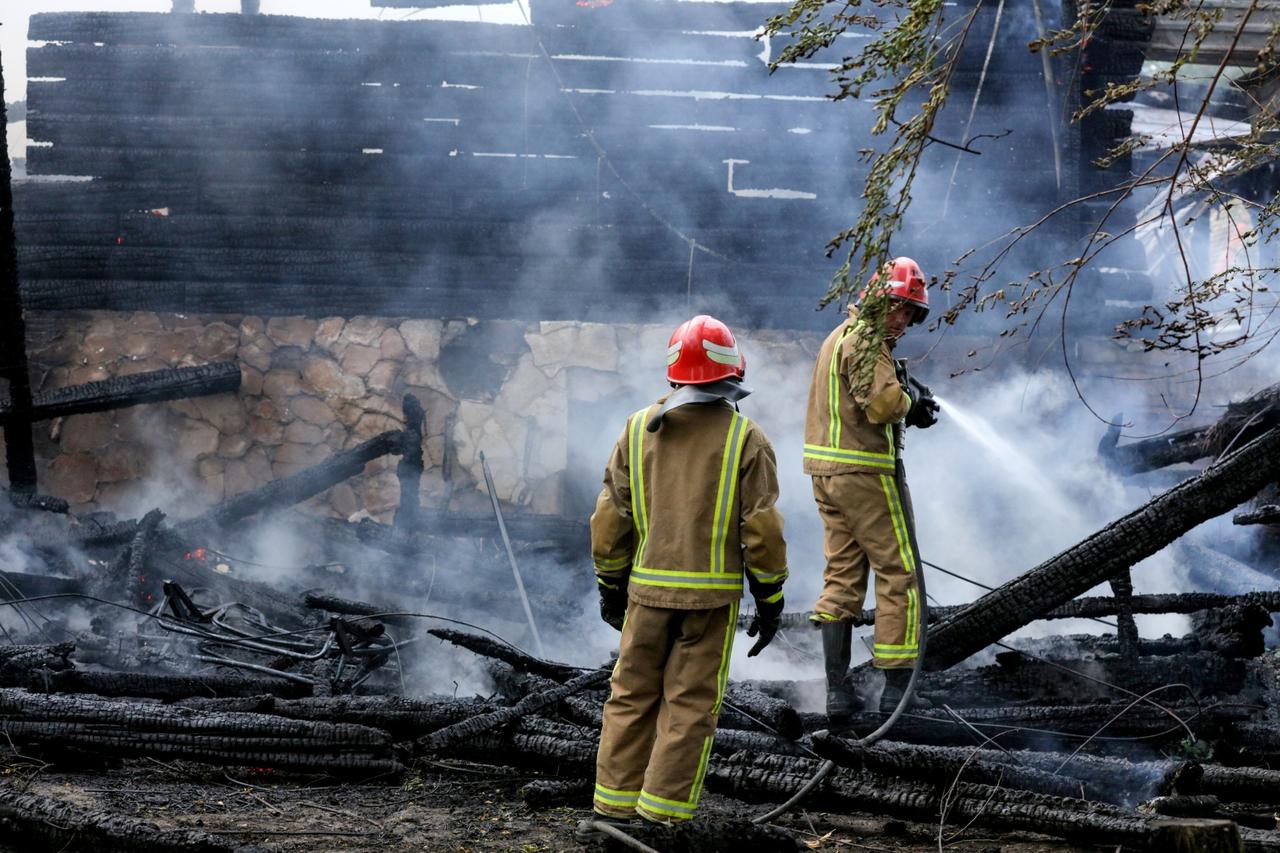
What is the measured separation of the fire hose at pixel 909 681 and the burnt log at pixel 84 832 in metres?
2.14

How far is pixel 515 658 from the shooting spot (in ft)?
22.4

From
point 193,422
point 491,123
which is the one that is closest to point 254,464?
point 193,422

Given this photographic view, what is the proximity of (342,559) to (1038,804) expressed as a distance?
7100 mm

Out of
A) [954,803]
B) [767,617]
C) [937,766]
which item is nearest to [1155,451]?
[937,766]

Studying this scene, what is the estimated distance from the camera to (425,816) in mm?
5273

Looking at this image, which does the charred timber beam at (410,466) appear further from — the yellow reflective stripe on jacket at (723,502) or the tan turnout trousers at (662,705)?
the yellow reflective stripe on jacket at (723,502)

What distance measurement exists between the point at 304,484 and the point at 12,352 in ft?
8.53

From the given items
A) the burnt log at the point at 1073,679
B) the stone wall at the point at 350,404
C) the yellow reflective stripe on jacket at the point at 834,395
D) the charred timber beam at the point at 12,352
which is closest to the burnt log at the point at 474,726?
the yellow reflective stripe on jacket at the point at 834,395

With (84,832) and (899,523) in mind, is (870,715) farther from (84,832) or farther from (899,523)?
(84,832)

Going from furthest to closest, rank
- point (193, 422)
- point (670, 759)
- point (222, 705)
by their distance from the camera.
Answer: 1. point (193, 422)
2. point (222, 705)
3. point (670, 759)

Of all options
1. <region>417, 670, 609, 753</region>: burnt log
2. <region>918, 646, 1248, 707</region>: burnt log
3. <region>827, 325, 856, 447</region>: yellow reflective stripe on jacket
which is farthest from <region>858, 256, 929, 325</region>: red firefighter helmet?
<region>417, 670, 609, 753</region>: burnt log

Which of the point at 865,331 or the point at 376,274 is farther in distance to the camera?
the point at 376,274

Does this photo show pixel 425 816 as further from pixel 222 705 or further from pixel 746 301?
pixel 746 301

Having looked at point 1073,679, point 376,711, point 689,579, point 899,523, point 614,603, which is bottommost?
point 376,711
